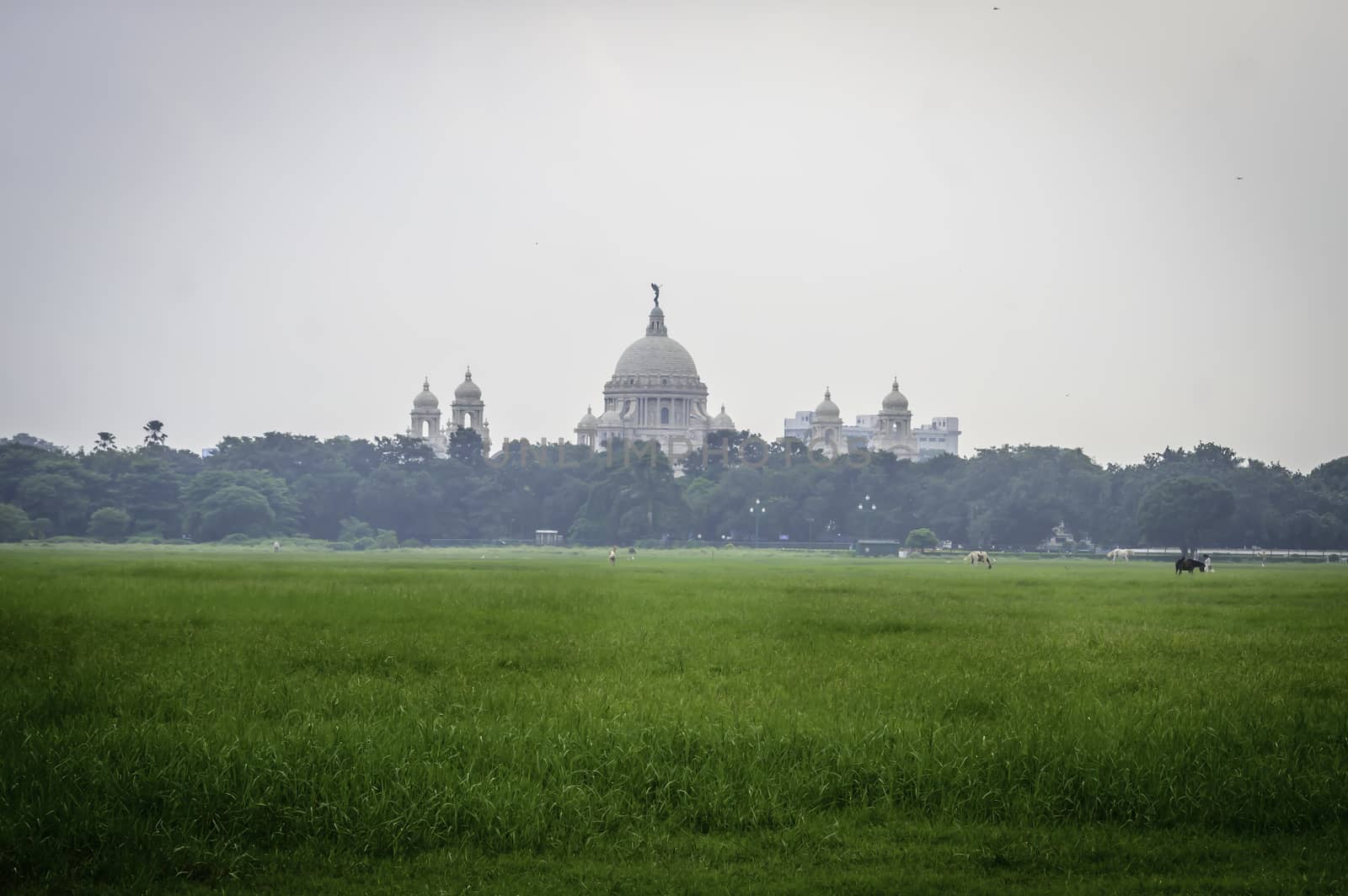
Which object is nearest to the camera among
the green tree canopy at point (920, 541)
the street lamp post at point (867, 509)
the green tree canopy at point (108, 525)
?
the green tree canopy at point (108, 525)

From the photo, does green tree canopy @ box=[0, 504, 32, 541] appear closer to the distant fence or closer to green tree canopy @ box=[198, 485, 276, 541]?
green tree canopy @ box=[198, 485, 276, 541]

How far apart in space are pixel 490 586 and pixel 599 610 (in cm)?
814

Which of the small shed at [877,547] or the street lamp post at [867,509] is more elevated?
the street lamp post at [867,509]

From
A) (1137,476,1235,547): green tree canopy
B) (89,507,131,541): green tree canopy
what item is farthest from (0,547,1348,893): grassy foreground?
(1137,476,1235,547): green tree canopy

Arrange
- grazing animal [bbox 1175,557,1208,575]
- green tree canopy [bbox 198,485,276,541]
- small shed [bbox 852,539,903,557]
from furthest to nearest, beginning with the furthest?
small shed [bbox 852,539,903,557] < green tree canopy [bbox 198,485,276,541] < grazing animal [bbox 1175,557,1208,575]

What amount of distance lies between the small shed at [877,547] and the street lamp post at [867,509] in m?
6.37

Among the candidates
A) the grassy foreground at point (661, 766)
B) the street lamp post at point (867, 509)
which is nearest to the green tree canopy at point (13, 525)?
the grassy foreground at point (661, 766)

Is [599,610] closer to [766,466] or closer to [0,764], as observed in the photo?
[0,764]

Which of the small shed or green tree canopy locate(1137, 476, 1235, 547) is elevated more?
green tree canopy locate(1137, 476, 1235, 547)

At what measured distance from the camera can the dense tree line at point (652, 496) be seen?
98.8 metres

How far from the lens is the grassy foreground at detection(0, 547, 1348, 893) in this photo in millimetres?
10492

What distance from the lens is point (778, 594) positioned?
32.2 meters

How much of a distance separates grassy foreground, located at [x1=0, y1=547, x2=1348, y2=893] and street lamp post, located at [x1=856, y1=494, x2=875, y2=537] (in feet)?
342

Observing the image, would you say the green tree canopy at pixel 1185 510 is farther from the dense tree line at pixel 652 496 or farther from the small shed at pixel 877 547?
the small shed at pixel 877 547
